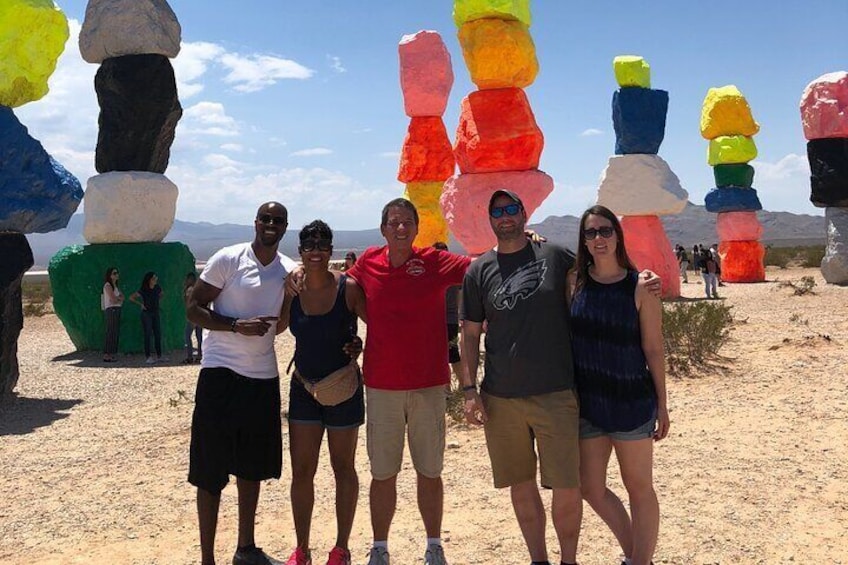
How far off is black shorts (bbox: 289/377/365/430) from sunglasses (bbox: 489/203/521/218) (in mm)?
907

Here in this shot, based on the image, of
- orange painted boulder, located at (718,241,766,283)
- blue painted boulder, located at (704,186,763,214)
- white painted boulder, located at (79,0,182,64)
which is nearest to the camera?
white painted boulder, located at (79,0,182,64)

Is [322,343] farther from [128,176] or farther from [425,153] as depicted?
[425,153]

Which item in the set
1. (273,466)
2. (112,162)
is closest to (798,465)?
(273,466)

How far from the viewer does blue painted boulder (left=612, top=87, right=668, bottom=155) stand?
14477 mm

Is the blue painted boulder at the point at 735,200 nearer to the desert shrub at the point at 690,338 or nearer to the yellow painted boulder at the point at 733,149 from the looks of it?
the yellow painted boulder at the point at 733,149

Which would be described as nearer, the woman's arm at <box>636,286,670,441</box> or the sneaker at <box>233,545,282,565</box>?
the woman's arm at <box>636,286,670,441</box>

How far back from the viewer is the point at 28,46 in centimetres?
680

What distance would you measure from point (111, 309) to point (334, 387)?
757cm

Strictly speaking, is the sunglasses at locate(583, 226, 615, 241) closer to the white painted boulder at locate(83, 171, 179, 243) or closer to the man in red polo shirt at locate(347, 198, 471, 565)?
the man in red polo shirt at locate(347, 198, 471, 565)

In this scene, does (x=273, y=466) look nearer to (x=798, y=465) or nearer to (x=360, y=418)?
(x=360, y=418)

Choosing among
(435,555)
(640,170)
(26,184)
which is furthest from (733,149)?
(435,555)

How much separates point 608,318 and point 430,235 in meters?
12.0

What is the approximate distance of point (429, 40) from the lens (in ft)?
47.3

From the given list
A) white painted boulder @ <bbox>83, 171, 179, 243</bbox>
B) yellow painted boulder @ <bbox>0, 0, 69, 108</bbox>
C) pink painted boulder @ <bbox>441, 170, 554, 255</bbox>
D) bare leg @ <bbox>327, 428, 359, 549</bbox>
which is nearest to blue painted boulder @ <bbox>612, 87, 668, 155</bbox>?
pink painted boulder @ <bbox>441, 170, 554, 255</bbox>
